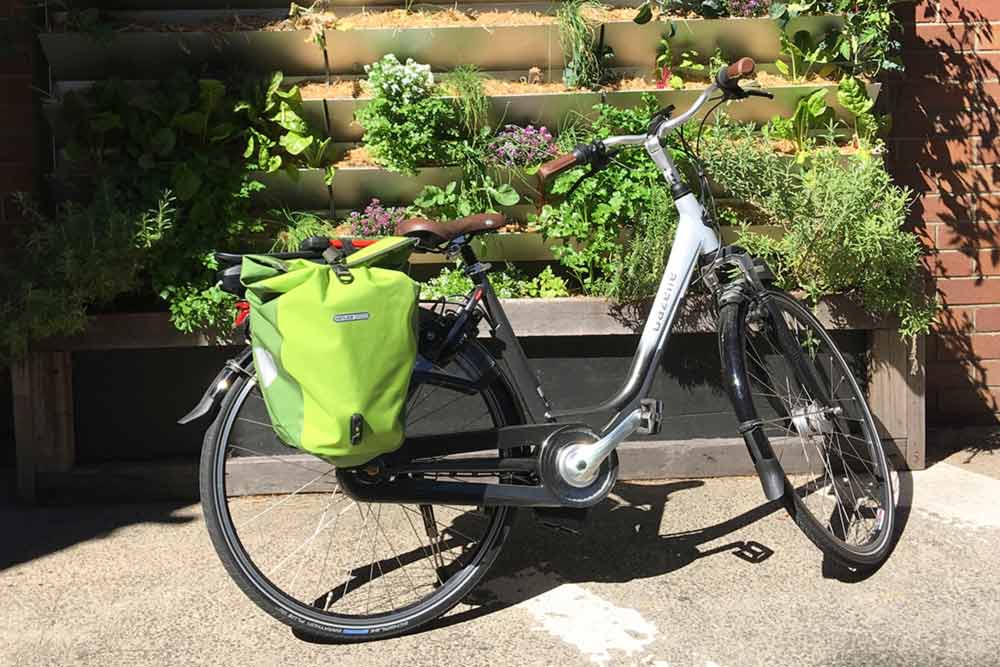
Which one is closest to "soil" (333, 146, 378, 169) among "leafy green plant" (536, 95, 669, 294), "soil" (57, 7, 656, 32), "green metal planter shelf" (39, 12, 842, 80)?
"green metal planter shelf" (39, 12, 842, 80)

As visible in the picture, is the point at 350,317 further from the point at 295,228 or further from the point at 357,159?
the point at 357,159

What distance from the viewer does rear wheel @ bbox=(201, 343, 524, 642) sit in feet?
10.9

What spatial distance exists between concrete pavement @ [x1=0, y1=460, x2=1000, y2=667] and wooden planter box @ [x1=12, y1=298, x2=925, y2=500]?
0.14m

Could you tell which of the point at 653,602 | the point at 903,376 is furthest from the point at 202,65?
the point at 903,376

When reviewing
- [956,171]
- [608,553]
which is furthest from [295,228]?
[956,171]

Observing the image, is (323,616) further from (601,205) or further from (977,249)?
(977,249)

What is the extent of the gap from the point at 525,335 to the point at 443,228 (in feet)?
3.83

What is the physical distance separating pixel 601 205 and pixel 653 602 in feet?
5.43

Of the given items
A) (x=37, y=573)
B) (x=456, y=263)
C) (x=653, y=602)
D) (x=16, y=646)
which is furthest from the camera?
(x=456, y=263)

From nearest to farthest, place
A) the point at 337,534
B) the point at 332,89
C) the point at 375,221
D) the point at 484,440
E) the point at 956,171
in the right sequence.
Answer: the point at 484,440 < the point at 337,534 < the point at 375,221 < the point at 332,89 < the point at 956,171

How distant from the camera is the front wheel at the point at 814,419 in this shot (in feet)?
12.3

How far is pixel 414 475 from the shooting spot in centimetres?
342

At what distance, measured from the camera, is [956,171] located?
5180 mm

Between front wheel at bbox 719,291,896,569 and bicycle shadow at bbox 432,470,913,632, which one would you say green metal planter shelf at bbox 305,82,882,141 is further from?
bicycle shadow at bbox 432,470,913,632
